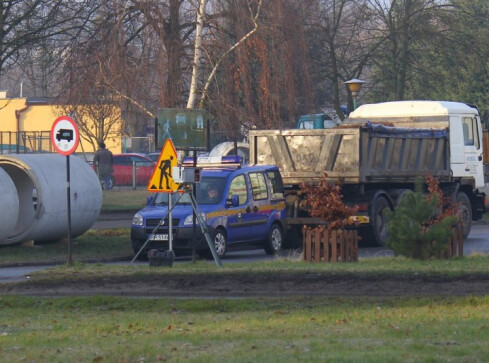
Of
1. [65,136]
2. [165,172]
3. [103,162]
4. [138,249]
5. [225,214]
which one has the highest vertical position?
[65,136]

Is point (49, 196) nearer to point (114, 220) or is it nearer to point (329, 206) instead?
point (329, 206)

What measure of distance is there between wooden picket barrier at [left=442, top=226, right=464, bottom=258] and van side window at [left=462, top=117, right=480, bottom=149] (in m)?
8.81

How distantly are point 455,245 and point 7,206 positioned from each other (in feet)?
30.0

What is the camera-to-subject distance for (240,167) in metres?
23.3

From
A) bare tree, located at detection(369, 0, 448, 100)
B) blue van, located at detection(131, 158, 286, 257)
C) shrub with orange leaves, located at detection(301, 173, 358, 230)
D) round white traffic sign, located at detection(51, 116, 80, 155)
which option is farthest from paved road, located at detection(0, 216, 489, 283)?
bare tree, located at detection(369, 0, 448, 100)

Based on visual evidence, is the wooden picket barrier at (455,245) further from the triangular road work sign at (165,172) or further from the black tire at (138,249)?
the black tire at (138,249)

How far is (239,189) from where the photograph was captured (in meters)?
22.5

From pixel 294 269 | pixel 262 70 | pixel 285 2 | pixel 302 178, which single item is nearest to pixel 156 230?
pixel 302 178

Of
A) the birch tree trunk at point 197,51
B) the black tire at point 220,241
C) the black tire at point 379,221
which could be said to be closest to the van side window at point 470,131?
the black tire at point 379,221

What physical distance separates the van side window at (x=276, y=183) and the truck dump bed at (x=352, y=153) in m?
0.86

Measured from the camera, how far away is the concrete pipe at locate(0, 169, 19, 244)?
21547mm

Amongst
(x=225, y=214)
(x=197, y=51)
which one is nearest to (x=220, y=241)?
(x=225, y=214)

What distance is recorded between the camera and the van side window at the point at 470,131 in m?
27.2

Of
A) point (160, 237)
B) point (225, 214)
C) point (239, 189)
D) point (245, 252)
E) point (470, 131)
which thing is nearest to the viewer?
point (160, 237)
